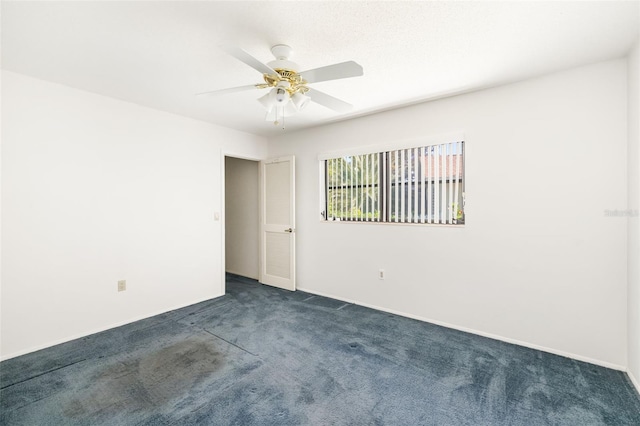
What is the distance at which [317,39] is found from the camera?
201 centimetres

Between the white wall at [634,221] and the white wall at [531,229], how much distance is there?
0.09m

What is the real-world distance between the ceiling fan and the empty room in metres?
0.02

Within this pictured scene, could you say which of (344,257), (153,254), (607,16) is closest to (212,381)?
(153,254)

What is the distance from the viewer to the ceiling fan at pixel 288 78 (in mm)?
1781

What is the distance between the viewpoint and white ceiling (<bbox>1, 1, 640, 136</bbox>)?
1719mm

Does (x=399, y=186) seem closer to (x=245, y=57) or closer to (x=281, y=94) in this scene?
(x=281, y=94)

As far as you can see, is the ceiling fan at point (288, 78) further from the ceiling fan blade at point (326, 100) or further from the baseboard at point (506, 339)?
the baseboard at point (506, 339)

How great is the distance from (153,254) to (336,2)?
328cm

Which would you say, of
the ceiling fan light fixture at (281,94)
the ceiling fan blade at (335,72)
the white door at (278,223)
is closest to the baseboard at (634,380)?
the ceiling fan blade at (335,72)

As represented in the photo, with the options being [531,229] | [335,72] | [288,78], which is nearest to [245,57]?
[288,78]

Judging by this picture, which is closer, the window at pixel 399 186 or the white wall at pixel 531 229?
the white wall at pixel 531 229

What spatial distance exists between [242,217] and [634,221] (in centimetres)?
502

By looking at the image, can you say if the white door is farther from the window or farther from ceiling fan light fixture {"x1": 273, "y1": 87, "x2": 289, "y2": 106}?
ceiling fan light fixture {"x1": 273, "y1": 87, "x2": 289, "y2": 106}

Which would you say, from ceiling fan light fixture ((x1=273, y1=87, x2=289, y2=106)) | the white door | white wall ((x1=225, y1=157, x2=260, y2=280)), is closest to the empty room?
ceiling fan light fixture ((x1=273, y1=87, x2=289, y2=106))
